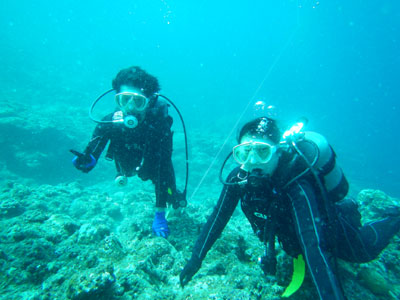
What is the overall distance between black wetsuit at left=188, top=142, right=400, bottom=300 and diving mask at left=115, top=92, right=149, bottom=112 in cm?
211

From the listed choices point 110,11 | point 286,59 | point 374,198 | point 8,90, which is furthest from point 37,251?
point 286,59

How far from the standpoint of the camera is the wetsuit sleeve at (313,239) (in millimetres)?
1700

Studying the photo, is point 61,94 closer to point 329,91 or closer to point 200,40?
point 200,40

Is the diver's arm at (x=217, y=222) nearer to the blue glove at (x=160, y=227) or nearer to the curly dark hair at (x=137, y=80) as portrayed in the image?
the blue glove at (x=160, y=227)

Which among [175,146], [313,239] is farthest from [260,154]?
[175,146]

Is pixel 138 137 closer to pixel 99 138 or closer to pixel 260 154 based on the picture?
pixel 99 138

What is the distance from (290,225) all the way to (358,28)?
335 feet

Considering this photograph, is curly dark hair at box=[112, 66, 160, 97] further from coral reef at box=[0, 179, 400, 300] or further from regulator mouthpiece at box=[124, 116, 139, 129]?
coral reef at box=[0, 179, 400, 300]

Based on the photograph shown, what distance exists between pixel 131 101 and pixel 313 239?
333cm

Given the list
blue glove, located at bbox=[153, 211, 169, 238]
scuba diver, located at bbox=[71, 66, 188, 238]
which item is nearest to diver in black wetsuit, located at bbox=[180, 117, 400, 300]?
blue glove, located at bbox=[153, 211, 169, 238]

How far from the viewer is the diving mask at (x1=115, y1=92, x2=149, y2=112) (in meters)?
3.74

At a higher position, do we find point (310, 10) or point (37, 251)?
point (310, 10)

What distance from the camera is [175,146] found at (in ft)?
55.9

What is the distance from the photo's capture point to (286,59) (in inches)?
4690
